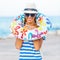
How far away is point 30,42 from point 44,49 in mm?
3617

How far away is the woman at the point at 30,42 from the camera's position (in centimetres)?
335

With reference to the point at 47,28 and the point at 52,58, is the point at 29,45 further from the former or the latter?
the point at 52,58

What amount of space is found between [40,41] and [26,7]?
1.11 ft

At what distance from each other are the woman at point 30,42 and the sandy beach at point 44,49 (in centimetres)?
264

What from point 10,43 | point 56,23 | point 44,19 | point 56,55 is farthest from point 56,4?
point 44,19

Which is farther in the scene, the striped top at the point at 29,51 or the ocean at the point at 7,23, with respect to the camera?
the ocean at the point at 7,23

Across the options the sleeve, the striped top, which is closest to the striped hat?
the sleeve

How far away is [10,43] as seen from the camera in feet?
25.7

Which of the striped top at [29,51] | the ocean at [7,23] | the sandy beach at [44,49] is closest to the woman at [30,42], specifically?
the striped top at [29,51]

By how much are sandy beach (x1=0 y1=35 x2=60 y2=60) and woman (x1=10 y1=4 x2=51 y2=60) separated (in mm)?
2643

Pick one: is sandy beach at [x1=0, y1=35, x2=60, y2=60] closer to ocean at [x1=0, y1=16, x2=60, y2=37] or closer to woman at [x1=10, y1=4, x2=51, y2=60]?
ocean at [x1=0, y1=16, x2=60, y2=37]

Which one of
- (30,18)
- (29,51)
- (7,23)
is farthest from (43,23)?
(7,23)

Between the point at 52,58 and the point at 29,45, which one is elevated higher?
the point at 29,45

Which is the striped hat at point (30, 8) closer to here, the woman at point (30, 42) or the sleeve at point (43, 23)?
the woman at point (30, 42)
